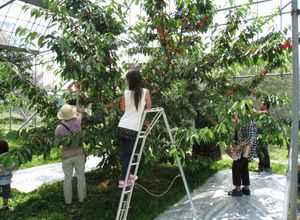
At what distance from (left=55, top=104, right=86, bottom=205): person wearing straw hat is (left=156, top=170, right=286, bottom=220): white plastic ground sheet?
1075 millimetres

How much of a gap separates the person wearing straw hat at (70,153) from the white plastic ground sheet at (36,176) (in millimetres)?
1050

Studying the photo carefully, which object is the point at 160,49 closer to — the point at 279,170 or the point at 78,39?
the point at 78,39

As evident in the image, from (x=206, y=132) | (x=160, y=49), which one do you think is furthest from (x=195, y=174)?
(x=206, y=132)

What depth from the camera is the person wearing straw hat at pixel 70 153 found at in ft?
11.8

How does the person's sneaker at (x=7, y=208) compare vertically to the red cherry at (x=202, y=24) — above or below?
below

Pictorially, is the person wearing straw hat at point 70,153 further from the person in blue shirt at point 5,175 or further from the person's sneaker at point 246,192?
the person's sneaker at point 246,192

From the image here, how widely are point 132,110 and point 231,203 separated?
1689mm

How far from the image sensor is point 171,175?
5.19 meters

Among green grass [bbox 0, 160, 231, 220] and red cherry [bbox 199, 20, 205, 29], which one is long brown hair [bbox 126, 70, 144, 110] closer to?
green grass [bbox 0, 160, 231, 220]

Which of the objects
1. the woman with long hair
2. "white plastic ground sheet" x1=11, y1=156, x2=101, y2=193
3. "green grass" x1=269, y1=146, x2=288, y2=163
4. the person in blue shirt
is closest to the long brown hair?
the woman with long hair

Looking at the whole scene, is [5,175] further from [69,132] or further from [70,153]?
[69,132]

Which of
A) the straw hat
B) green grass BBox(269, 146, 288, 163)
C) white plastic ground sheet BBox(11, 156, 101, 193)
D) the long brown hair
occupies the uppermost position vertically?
the long brown hair

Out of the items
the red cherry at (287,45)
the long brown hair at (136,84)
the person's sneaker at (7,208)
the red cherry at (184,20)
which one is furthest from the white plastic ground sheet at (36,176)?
the red cherry at (287,45)

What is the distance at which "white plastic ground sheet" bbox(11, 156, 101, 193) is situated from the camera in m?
4.84
